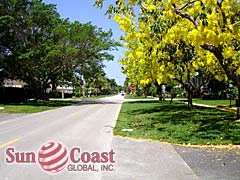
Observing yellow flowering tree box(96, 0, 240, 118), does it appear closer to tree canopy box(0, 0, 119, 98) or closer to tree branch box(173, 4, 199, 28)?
Answer: tree branch box(173, 4, 199, 28)

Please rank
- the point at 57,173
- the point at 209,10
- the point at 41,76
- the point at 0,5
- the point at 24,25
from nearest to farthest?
the point at 57,173
the point at 209,10
the point at 0,5
the point at 24,25
the point at 41,76

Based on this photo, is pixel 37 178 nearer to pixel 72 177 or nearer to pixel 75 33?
pixel 72 177

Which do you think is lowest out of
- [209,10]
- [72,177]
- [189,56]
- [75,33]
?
[72,177]

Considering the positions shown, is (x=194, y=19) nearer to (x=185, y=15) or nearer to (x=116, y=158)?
(x=185, y=15)

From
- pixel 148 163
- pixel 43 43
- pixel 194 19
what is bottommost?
pixel 148 163

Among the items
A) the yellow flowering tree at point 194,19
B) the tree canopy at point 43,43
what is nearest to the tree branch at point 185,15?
the yellow flowering tree at point 194,19

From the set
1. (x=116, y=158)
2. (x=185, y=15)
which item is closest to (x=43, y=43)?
(x=185, y=15)

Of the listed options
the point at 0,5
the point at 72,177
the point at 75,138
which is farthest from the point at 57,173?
the point at 0,5

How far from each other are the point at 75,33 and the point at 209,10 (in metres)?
33.1

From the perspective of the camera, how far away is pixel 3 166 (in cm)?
775

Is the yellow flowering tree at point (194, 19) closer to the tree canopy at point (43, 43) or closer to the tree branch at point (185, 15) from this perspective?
the tree branch at point (185, 15)


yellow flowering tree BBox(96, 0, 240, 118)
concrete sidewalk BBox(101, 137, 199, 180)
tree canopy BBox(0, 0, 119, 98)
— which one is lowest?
concrete sidewalk BBox(101, 137, 199, 180)

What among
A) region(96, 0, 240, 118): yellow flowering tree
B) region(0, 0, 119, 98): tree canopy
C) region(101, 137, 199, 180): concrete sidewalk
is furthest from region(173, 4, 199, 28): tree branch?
region(0, 0, 119, 98): tree canopy

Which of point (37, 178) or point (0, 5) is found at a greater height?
point (0, 5)
